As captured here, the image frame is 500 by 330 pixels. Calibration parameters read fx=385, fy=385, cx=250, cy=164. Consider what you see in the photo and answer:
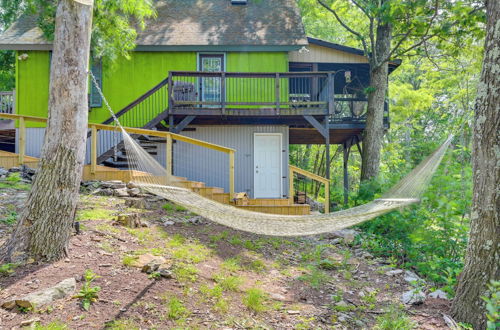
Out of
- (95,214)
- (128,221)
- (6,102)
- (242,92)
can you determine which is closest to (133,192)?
(95,214)

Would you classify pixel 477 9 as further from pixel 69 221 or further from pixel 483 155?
pixel 69 221

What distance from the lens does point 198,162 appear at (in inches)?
398

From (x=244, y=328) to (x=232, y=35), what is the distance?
9.23 m

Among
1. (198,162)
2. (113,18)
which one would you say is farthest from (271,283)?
(113,18)

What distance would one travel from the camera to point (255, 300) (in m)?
3.68

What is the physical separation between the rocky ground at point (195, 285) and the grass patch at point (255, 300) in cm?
1

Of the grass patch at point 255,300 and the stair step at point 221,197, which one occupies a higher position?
the stair step at point 221,197

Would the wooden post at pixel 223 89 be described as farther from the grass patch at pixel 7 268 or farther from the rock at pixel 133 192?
the grass patch at pixel 7 268

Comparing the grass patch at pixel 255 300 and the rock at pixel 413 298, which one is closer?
the grass patch at pixel 255 300

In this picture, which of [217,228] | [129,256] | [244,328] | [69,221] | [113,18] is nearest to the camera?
[244,328]

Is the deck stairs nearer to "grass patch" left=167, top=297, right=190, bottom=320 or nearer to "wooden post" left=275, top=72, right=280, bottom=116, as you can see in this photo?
"wooden post" left=275, top=72, right=280, bottom=116

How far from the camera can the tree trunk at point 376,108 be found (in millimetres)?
10133

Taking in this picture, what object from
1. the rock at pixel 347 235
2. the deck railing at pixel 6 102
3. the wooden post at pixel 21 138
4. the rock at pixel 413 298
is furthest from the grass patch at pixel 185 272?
the deck railing at pixel 6 102

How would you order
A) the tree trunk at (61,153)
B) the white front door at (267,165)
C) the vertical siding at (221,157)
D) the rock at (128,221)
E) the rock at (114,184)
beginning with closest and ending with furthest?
the tree trunk at (61,153) → the rock at (128,221) → the rock at (114,184) → the vertical siding at (221,157) → the white front door at (267,165)
